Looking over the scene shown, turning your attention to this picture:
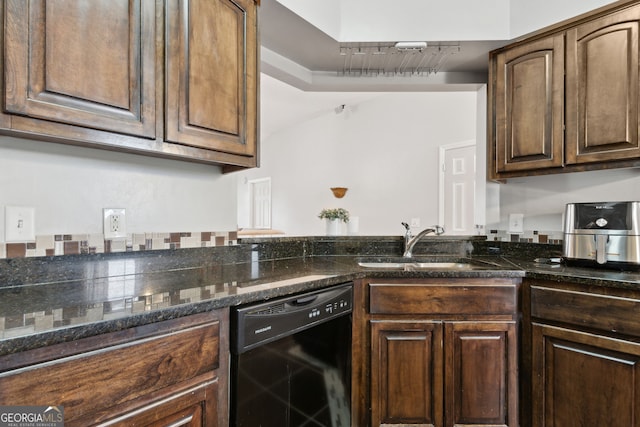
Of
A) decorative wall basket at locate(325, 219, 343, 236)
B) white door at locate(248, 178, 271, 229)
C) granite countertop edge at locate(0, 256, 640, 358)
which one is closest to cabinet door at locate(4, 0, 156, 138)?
granite countertop edge at locate(0, 256, 640, 358)

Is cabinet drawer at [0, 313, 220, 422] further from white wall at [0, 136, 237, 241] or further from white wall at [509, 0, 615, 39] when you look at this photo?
white wall at [509, 0, 615, 39]

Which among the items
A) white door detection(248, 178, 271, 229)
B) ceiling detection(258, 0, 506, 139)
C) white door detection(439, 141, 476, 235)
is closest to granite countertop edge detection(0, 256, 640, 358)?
ceiling detection(258, 0, 506, 139)

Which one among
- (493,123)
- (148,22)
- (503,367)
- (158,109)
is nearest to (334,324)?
(503,367)

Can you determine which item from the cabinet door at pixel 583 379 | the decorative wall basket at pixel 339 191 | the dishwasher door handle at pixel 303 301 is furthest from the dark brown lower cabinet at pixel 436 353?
the decorative wall basket at pixel 339 191

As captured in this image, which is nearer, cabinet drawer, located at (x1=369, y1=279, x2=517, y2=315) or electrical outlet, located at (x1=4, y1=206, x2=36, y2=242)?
electrical outlet, located at (x1=4, y1=206, x2=36, y2=242)

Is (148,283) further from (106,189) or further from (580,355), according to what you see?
(580,355)

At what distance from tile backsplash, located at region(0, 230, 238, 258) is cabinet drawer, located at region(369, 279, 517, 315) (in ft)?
2.62

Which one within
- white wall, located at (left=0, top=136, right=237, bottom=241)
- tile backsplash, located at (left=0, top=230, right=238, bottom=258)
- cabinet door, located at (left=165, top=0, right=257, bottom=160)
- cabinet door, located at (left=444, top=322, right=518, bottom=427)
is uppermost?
cabinet door, located at (left=165, top=0, right=257, bottom=160)

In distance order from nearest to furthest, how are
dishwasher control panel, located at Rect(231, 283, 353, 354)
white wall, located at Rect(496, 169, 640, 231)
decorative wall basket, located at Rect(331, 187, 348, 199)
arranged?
dishwasher control panel, located at Rect(231, 283, 353, 354) → white wall, located at Rect(496, 169, 640, 231) → decorative wall basket, located at Rect(331, 187, 348, 199)

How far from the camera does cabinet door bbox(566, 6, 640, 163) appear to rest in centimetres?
151

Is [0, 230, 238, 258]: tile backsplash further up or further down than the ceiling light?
further down

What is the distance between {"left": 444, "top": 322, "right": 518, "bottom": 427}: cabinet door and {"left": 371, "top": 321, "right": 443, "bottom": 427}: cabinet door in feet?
0.26

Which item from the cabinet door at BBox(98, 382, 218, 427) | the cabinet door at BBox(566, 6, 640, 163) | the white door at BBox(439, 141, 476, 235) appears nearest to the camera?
the cabinet door at BBox(98, 382, 218, 427)

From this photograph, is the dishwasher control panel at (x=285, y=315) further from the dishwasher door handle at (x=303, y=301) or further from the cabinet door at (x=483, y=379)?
the cabinet door at (x=483, y=379)
